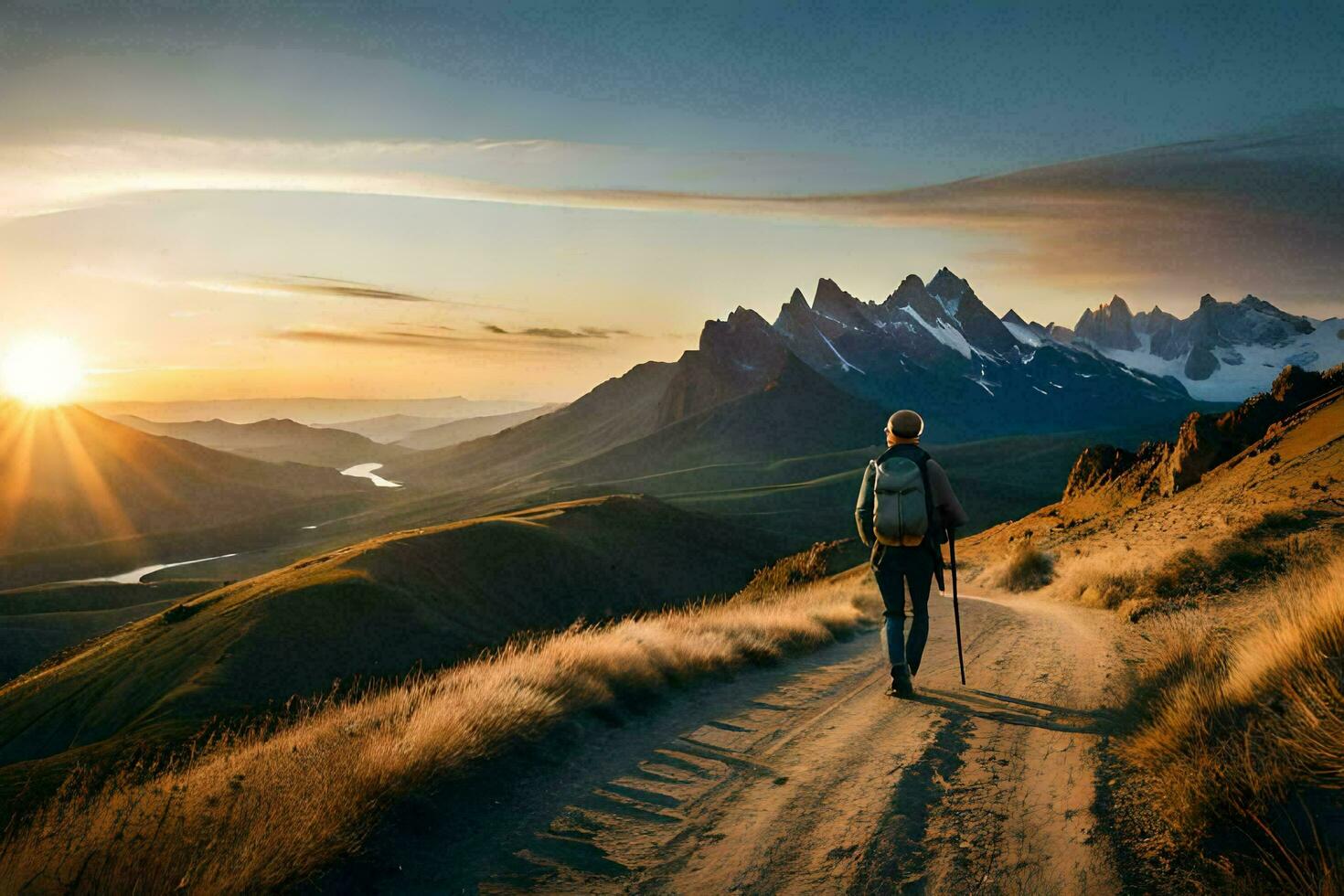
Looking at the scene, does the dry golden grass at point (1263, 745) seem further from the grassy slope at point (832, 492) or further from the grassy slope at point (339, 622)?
the grassy slope at point (832, 492)

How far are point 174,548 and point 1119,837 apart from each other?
230m

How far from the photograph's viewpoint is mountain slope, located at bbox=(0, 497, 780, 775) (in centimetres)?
4847

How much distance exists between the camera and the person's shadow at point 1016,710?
669cm

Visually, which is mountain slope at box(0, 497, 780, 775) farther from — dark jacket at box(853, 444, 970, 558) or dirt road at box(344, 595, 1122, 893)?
dark jacket at box(853, 444, 970, 558)

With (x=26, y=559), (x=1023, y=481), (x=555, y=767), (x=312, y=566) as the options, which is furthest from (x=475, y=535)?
(x=26, y=559)

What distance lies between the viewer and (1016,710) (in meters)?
7.32

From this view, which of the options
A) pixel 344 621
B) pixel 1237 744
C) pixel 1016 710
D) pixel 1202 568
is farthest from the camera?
pixel 344 621

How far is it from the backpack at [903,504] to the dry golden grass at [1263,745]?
230cm

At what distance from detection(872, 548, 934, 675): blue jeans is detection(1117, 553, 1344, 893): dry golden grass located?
1.99m

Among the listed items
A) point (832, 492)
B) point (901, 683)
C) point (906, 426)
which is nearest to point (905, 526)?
point (906, 426)

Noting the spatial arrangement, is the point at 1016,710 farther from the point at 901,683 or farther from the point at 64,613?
the point at 64,613

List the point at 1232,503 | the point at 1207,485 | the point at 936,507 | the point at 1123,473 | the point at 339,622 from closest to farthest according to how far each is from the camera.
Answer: the point at 936,507
the point at 1232,503
the point at 1207,485
the point at 1123,473
the point at 339,622

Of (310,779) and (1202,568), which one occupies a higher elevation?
(310,779)

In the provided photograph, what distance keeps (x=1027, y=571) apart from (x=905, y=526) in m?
15.8
